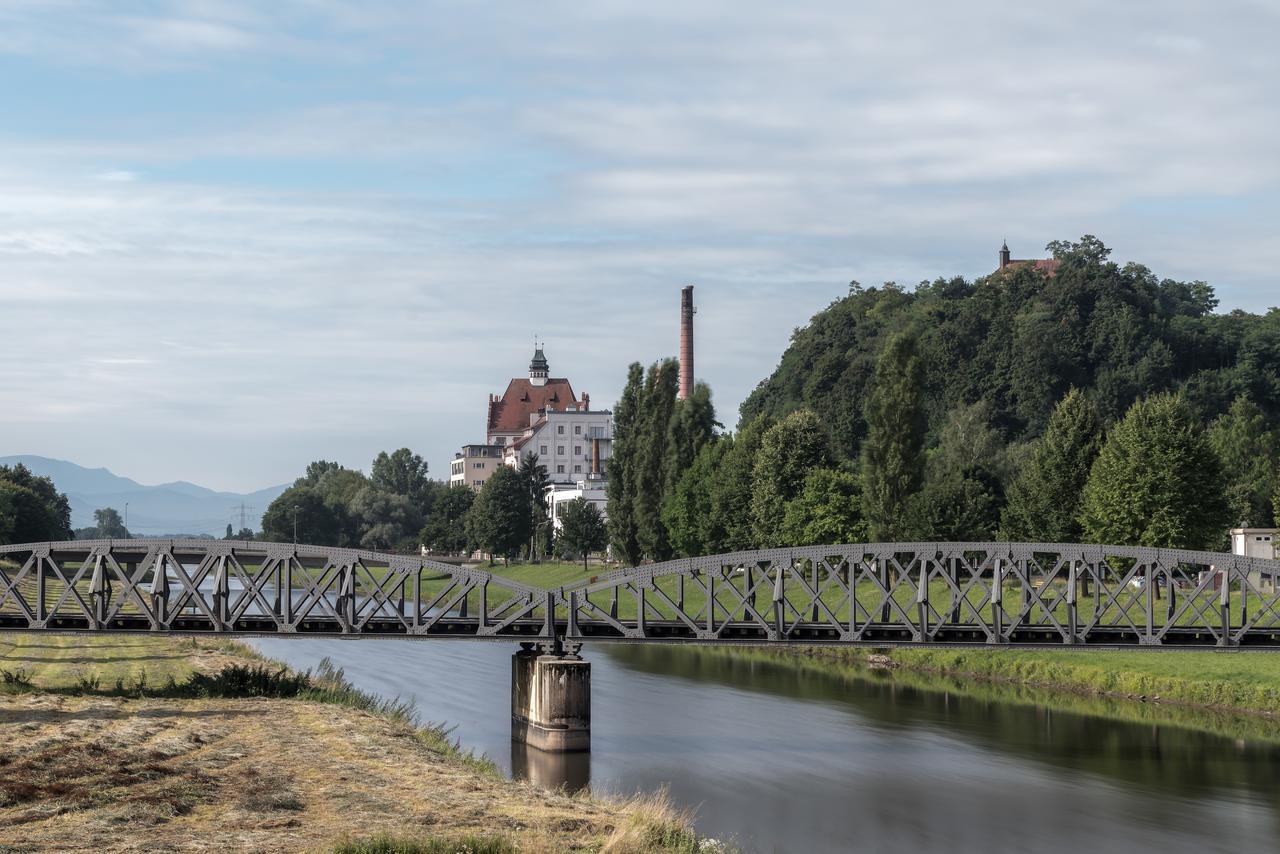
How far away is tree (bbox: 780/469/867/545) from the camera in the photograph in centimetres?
10669

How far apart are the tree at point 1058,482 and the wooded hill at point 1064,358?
6500 cm

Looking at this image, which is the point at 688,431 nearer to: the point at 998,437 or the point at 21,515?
the point at 998,437

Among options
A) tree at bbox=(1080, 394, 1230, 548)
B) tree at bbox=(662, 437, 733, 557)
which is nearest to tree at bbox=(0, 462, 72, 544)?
tree at bbox=(662, 437, 733, 557)

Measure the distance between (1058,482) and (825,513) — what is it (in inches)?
685

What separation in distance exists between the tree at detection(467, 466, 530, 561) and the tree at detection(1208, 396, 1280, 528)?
8081 centimetres

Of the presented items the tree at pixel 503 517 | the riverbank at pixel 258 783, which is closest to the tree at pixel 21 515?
the tree at pixel 503 517

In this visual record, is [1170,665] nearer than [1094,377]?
Yes

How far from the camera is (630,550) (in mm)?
138125

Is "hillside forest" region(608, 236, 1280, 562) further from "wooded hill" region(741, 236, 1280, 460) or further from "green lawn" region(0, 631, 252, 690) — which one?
"green lawn" region(0, 631, 252, 690)

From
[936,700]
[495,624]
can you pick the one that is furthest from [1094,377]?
[495,624]

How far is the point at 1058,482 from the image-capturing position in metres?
96.9

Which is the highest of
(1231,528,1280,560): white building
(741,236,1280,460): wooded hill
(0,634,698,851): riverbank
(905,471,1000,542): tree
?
(741,236,1280,460): wooded hill

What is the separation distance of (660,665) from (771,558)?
28868 mm

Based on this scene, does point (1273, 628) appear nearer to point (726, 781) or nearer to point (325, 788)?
point (726, 781)
